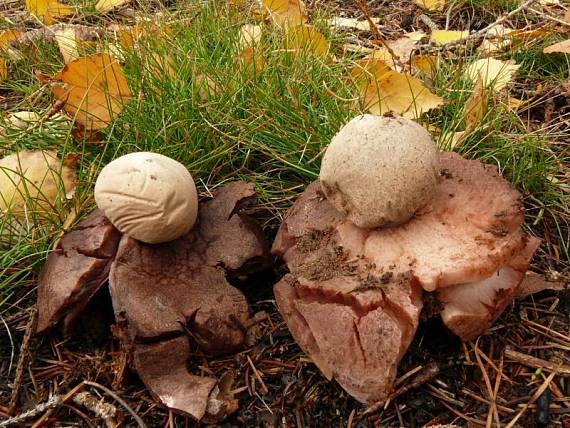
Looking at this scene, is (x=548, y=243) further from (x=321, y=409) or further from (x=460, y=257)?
(x=321, y=409)

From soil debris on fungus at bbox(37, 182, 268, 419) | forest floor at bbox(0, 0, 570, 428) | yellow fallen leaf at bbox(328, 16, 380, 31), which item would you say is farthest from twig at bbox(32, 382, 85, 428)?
yellow fallen leaf at bbox(328, 16, 380, 31)

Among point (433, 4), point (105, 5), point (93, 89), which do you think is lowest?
point (433, 4)

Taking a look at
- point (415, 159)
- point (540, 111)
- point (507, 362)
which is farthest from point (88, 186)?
point (540, 111)

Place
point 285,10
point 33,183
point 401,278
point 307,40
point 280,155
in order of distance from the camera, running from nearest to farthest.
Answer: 1. point 401,278
2. point 33,183
3. point 280,155
4. point 307,40
5. point 285,10

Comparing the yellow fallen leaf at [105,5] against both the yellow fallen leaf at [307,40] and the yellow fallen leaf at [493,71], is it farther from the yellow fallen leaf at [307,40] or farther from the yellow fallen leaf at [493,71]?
the yellow fallen leaf at [493,71]

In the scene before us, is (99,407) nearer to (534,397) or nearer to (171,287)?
(171,287)

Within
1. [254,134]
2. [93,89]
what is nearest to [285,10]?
[254,134]

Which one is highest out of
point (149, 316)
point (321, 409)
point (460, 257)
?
point (460, 257)
